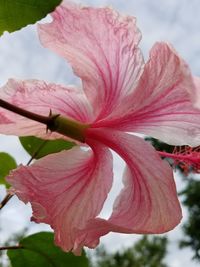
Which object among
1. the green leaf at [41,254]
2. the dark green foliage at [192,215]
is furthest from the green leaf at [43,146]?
the dark green foliage at [192,215]

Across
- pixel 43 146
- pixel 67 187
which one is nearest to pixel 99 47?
pixel 67 187

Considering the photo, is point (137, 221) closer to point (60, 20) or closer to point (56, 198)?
point (56, 198)

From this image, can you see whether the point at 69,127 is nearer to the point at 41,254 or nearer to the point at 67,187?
the point at 67,187

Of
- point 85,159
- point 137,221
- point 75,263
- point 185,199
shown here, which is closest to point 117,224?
point 137,221

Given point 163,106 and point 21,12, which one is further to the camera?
point 163,106

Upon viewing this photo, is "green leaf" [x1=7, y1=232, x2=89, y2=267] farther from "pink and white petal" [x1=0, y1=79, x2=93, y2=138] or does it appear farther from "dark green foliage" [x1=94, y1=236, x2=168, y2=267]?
"dark green foliage" [x1=94, y1=236, x2=168, y2=267]

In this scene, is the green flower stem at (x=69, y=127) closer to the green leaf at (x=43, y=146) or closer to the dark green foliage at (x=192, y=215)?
the green leaf at (x=43, y=146)
